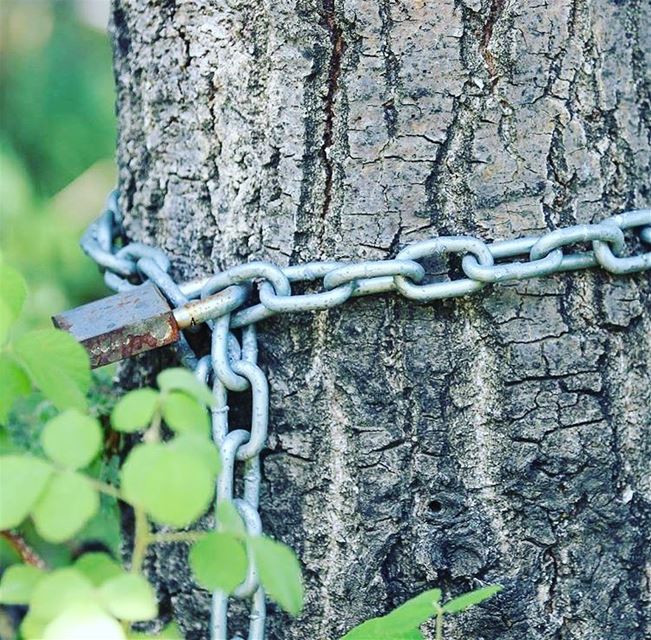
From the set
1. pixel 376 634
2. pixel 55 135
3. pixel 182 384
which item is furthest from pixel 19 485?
pixel 55 135

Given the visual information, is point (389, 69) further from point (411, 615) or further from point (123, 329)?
point (411, 615)

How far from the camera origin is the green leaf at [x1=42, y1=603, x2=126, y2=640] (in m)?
0.79

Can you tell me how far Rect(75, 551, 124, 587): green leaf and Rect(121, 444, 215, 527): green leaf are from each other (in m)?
0.13

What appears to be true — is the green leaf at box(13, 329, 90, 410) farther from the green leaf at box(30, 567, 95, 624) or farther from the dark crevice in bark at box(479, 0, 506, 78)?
the dark crevice in bark at box(479, 0, 506, 78)

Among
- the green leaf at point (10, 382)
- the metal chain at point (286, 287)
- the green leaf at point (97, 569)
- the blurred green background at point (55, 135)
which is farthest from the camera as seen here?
the blurred green background at point (55, 135)

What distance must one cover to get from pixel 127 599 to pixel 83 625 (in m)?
0.04

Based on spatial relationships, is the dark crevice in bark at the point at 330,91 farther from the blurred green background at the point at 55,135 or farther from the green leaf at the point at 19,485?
the blurred green background at the point at 55,135

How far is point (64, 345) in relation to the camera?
1.00m

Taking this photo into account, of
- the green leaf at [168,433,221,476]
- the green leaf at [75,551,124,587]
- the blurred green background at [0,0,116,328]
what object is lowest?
the green leaf at [75,551,124,587]

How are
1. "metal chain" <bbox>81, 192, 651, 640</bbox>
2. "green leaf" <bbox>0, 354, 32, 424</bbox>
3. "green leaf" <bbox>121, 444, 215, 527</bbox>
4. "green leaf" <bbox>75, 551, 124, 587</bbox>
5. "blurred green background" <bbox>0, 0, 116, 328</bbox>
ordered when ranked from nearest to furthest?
"green leaf" <bbox>121, 444, 215, 527</bbox> → "green leaf" <bbox>75, 551, 124, 587</bbox> → "green leaf" <bbox>0, 354, 32, 424</bbox> → "metal chain" <bbox>81, 192, 651, 640</bbox> → "blurred green background" <bbox>0, 0, 116, 328</bbox>

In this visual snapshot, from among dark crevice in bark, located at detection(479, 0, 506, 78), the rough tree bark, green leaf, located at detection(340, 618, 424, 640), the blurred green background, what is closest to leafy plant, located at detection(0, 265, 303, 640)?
green leaf, located at detection(340, 618, 424, 640)

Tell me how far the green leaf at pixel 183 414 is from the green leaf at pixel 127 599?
123 mm

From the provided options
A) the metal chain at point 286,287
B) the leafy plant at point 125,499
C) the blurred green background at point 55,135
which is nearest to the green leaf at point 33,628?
the leafy plant at point 125,499

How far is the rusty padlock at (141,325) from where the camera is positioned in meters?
1.26
